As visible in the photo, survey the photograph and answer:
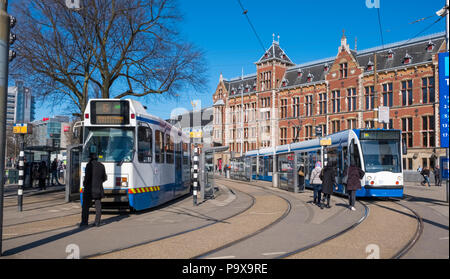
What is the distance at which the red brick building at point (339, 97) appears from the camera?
1617 inches

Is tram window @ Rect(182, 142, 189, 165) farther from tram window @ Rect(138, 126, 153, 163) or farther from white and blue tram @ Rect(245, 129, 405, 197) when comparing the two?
white and blue tram @ Rect(245, 129, 405, 197)

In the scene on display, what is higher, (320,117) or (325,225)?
(320,117)

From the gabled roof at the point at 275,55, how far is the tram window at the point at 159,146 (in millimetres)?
48171

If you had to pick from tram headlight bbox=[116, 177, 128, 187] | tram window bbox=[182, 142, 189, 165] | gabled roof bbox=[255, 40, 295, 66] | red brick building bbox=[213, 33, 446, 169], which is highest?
gabled roof bbox=[255, 40, 295, 66]

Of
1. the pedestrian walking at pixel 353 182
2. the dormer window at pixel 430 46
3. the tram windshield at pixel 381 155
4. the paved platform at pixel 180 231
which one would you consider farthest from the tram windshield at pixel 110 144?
the dormer window at pixel 430 46

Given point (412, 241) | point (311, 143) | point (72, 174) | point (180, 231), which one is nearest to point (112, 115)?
point (180, 231)

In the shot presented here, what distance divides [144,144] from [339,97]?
1626 inches

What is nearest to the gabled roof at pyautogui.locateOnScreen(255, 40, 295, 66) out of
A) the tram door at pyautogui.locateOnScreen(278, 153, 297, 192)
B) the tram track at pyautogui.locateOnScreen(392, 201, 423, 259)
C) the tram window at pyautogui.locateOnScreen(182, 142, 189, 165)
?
the tram door at pyautogui.locateOnScreen(278, 153, 297, 192)

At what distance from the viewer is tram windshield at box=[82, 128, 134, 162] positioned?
1157 cm

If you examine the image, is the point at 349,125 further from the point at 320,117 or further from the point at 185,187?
the point at 185,187

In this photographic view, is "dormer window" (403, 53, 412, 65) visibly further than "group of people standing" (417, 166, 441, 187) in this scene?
Yes

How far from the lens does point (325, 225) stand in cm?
1002

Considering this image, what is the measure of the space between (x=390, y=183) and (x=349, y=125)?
32.9 metres
